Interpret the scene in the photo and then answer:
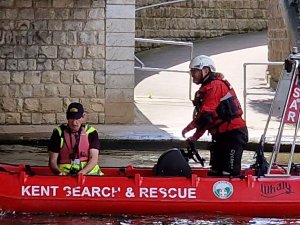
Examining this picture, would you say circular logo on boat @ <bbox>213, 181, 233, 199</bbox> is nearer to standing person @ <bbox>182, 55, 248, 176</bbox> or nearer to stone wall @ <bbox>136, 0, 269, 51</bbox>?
standing person @ <bbox>182, 55, 248, 176</bbox>

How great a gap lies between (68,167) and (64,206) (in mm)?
517

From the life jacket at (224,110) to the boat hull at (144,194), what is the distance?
0.58 m

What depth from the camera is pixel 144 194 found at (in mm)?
10883

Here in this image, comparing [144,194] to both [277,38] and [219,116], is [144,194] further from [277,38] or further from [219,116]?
[277,38]

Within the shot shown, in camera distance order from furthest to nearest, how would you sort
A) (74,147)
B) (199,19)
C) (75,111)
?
(199,19)
(74,147)
(75,111)

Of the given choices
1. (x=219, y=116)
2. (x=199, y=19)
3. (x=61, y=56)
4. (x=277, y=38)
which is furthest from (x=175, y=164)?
(x=199, y=19)

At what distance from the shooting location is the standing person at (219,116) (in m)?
11.0

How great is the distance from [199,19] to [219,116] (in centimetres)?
1833

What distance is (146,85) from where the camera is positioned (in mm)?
23250

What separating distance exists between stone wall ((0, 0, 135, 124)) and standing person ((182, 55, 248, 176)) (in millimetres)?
7729

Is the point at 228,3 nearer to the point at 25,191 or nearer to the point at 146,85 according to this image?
the point at 146,85

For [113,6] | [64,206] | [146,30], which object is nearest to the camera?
[64,206]

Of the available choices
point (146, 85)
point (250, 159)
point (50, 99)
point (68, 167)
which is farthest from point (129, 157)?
point (146, 85)

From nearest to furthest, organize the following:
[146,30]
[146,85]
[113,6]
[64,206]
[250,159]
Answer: [64,206]
[250,159]
[113,6]
[146,85]
[146,30]
